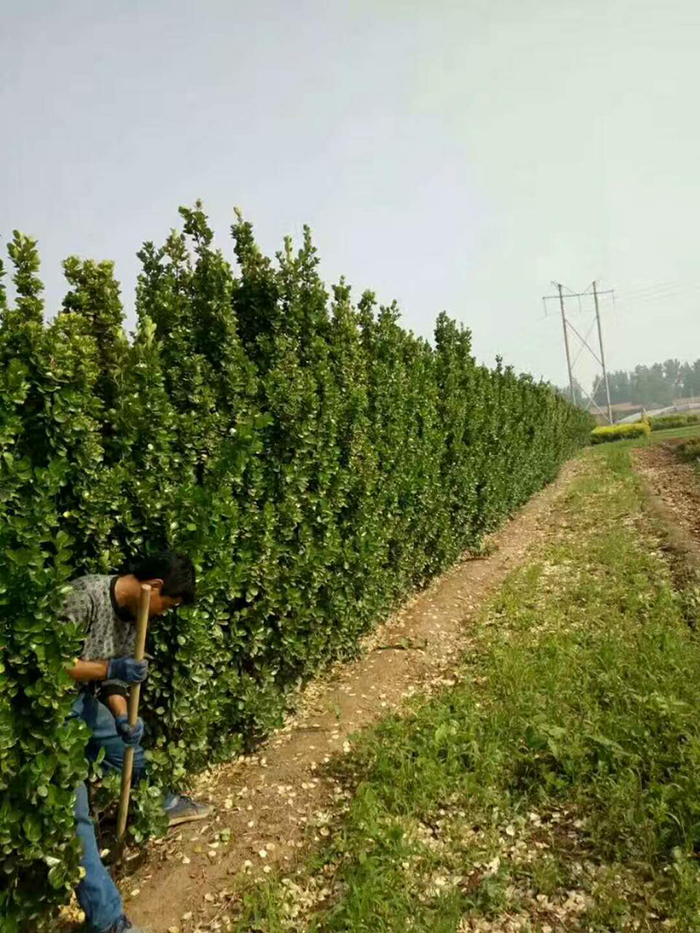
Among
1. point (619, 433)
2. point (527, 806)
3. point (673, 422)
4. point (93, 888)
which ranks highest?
point (673, 422)

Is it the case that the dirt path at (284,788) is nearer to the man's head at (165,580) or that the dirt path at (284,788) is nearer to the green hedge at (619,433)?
the man's head at (165,580)

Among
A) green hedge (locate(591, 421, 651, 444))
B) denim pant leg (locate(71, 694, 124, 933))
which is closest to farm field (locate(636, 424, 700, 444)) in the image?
green hedge (locate(591, 421, 651, 444))

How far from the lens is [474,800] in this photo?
4.21 m

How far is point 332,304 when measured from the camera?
7.41 meters

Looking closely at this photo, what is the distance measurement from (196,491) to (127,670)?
125 centimetres

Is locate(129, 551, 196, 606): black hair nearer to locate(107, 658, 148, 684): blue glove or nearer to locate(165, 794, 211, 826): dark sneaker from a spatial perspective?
locate(107, 658, 148, 684): blue glove

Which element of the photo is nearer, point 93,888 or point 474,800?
point 93,888

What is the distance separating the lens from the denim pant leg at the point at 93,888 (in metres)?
3.13

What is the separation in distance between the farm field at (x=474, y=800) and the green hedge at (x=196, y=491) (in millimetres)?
547

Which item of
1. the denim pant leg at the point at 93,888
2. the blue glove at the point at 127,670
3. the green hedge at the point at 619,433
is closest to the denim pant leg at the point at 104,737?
the blue glove at the point at 127,670

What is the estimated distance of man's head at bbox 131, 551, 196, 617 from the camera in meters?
3.62

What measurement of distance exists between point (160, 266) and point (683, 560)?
25.3 feet

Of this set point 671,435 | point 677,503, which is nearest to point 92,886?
point 677,503

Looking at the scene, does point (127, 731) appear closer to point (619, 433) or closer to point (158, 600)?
point (158, 600)
